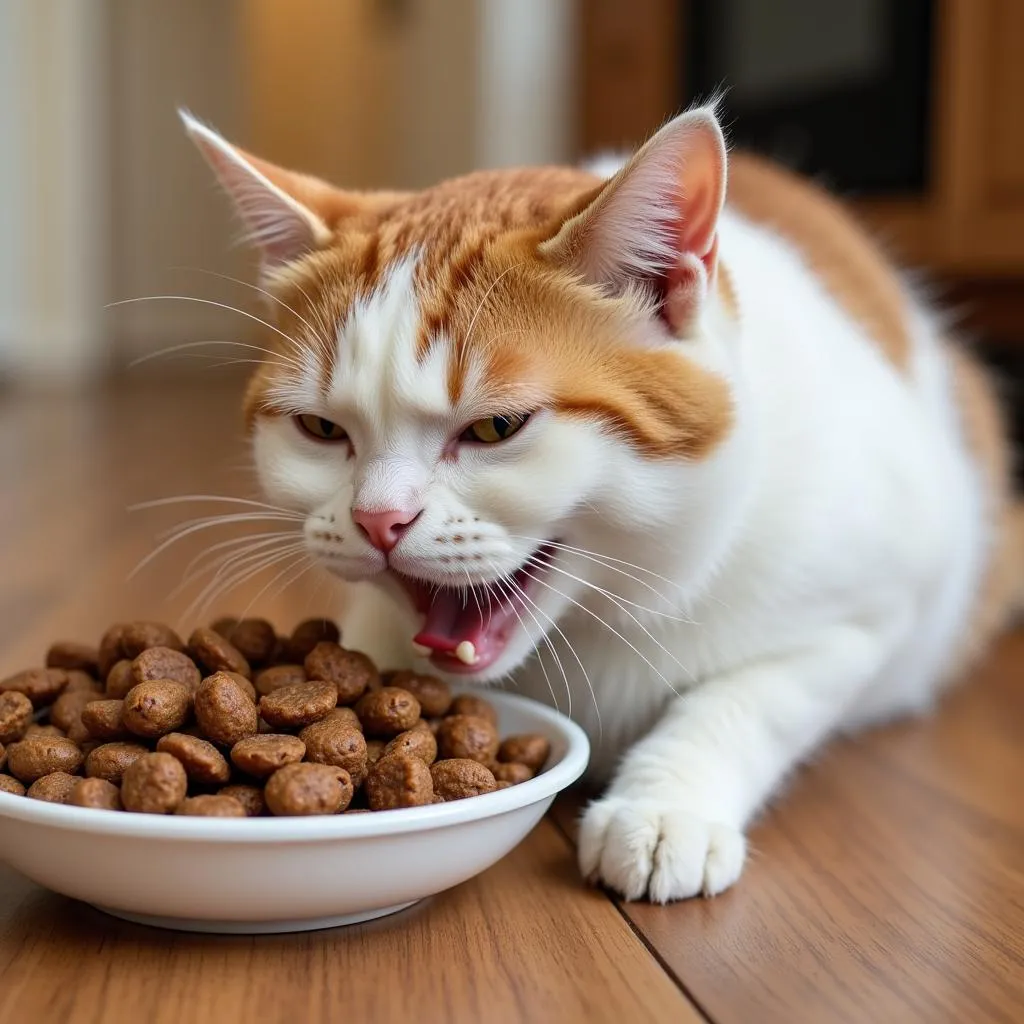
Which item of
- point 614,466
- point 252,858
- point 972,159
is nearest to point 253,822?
point 252,858

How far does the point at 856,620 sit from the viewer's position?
128 cm

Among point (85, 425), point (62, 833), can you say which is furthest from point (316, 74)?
point (62, 833)

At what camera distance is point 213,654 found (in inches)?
39.4

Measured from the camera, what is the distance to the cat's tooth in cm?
103

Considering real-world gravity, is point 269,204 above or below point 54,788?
above

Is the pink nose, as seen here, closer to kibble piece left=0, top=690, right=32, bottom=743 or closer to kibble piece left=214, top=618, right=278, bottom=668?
kibble piece left=214, top=618, right=278, bottom=668

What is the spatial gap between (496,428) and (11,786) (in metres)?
0.41

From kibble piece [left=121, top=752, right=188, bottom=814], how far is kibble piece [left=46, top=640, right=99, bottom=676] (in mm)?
291

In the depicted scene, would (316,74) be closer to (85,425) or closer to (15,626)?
(85,425)

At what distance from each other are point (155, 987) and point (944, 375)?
1.38m

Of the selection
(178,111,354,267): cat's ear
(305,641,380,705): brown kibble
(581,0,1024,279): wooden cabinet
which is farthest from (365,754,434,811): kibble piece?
(581,0,1024,279): wooden cabinet

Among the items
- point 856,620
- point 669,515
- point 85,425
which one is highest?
point 669,515

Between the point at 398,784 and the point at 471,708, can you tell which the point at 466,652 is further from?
the point at 398,784

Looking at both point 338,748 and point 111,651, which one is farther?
→ point 111,651
